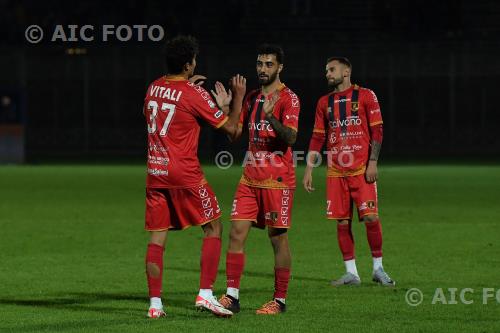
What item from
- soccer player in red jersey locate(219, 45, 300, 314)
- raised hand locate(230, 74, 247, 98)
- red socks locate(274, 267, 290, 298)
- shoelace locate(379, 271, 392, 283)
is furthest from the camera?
shoelace locate(379, 271, 392, 283)

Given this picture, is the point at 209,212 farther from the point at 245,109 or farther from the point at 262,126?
the point at 245,109

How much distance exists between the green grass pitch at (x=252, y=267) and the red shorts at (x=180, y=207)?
66 centimetres

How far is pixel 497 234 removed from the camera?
14.6 metres

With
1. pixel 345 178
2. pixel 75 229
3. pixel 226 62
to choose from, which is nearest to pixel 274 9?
pixel 226 62

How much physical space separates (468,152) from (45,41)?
52.1 feet

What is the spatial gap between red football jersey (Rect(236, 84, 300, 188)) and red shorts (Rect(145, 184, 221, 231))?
588mm

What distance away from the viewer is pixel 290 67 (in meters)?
40.8

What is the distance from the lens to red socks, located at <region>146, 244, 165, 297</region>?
8164mm

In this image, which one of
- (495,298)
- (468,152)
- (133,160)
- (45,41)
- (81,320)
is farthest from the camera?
(45,41)

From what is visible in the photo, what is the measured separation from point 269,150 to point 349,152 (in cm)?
198

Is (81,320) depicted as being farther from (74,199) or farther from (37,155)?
(37,155)

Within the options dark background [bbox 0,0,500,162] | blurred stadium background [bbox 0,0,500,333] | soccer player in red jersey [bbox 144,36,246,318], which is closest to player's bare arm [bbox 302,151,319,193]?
blurred stadium background [bbox 0,0,500,333]

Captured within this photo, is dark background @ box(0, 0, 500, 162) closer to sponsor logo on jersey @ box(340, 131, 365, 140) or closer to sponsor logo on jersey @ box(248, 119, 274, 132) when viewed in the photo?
sponsor logo on jersey @ box(340, 131, 365, 140)

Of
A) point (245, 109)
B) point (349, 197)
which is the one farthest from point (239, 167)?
point (245, 109)
